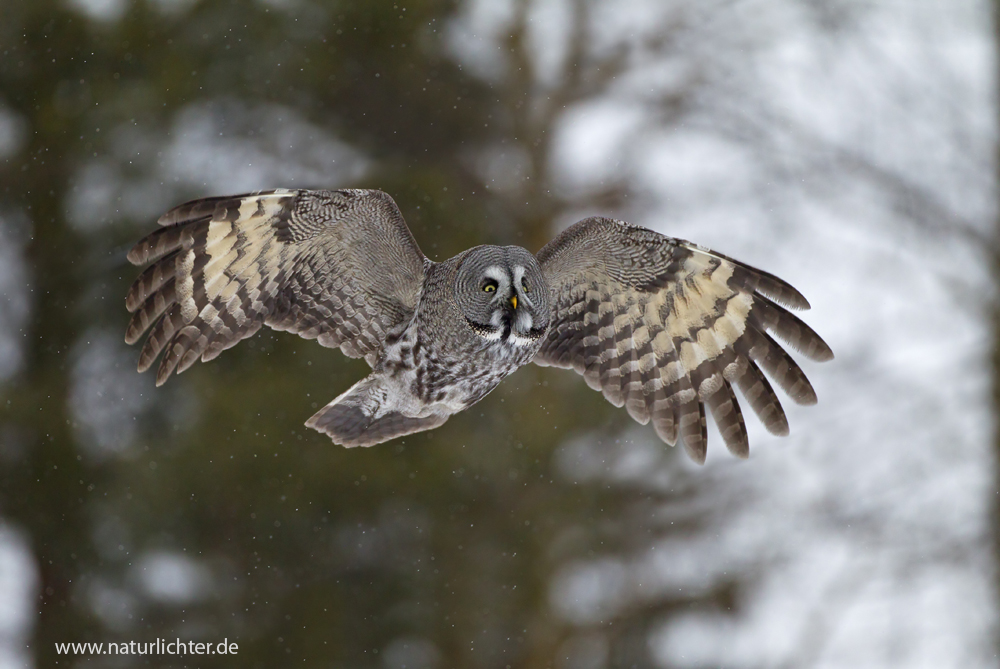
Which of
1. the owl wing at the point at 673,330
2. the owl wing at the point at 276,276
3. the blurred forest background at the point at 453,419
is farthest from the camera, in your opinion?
the blurred forest background at the point at 453,419

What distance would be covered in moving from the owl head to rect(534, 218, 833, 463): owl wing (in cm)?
35

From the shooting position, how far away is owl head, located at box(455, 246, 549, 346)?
3.64 metres

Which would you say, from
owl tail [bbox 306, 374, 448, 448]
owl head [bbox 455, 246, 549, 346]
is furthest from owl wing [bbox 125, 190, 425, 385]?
owl head [bbox 455, 246, 549, 346]

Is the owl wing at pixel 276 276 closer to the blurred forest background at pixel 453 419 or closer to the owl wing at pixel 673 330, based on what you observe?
the owl wing at pixel 673 330

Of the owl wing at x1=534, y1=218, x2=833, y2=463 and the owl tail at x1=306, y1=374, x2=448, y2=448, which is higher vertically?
the owl wing at x1=534, y1=218, x2=833, y2=463

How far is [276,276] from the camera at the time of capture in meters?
4.09

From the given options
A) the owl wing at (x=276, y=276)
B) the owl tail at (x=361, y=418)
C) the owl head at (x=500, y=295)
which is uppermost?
the owl wing at (x=276, y=276)

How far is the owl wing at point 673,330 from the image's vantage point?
4.05m

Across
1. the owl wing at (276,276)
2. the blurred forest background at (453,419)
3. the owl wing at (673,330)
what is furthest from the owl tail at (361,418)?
the blurred forest background at (453,419)

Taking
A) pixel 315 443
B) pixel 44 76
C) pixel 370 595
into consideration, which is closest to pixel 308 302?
pixel 315 443

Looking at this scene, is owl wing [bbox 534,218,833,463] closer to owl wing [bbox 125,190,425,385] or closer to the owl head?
the owl head

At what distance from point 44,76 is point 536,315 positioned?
760 centimetres

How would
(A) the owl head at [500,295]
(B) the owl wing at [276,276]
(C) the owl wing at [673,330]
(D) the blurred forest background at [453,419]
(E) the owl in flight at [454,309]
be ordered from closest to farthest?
(A) the owl head at [500,295], (E) the owl in flight at [454,309], (B) the owl wing at [276,276], (C) the owl wing at [673,330], (D) the blurred forest background at [453,419]

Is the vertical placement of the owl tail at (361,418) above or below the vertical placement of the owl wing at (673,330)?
below
